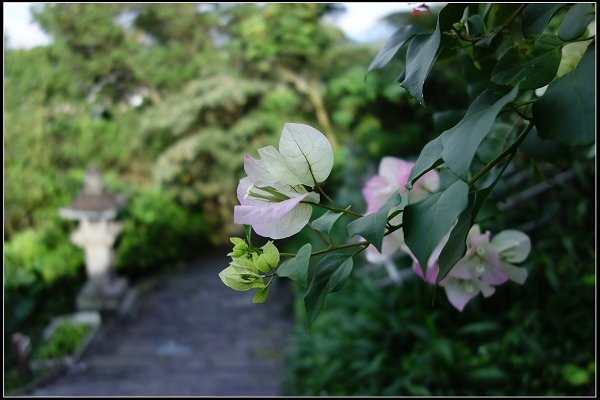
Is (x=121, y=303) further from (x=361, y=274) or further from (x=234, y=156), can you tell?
(x=361, y=274)

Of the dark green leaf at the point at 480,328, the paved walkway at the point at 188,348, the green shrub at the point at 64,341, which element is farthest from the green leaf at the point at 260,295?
the green shrub at the point at 64,341

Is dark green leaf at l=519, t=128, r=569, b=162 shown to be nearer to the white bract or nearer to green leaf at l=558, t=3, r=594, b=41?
green leaf at l=558, t=3, r=594, b=41

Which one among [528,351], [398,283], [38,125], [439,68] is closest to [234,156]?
[38,125]

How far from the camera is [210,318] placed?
186 inches

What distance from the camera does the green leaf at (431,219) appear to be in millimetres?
254

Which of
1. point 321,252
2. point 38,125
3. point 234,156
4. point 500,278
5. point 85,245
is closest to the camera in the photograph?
point 321,252

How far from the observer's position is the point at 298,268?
0.98 ft

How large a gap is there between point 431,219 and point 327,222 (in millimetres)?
85

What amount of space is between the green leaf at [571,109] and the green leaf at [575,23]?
0.18 feet

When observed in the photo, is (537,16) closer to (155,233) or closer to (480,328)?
(480,328)

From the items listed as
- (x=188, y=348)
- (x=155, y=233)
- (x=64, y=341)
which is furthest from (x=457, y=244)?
(x=155, y=233)

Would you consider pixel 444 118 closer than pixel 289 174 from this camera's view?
No

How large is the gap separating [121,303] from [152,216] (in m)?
1.22

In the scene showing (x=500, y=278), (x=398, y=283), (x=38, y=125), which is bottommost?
(x=38, y=125)
